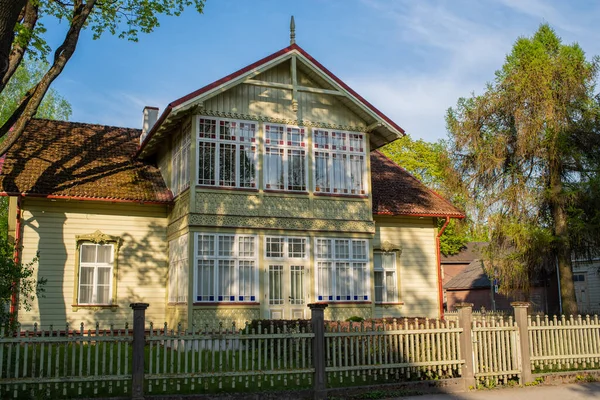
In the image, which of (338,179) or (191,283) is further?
Answer: (338,179)

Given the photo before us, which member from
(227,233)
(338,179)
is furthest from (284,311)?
(338,179)

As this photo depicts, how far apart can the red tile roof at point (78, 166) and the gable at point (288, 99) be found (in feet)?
4.74

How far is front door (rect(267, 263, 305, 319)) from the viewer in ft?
58.5

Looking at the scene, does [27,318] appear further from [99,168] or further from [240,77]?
[240,77]

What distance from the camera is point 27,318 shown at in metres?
17.7

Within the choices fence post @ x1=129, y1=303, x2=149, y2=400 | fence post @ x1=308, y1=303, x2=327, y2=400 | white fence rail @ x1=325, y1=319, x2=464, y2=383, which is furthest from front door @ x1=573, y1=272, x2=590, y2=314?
fence post @ x1=129, y1=303, x2=149, y2=400

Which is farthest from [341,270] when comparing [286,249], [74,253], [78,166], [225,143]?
[78,166]

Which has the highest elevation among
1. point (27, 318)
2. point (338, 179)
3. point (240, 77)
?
point (240, 77)

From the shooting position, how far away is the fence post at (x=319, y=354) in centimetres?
1124

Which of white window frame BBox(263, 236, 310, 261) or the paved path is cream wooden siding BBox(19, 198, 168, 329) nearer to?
white window frame BBox(263, 236, 310, 261)

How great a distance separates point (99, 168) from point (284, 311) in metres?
7.68

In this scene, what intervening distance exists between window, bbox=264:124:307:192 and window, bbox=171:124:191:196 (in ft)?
7.63

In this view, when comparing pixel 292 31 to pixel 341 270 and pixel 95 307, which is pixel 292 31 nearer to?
pixel 341 270

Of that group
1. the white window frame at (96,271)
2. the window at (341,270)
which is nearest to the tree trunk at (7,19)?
the white window frame at (96,271)
